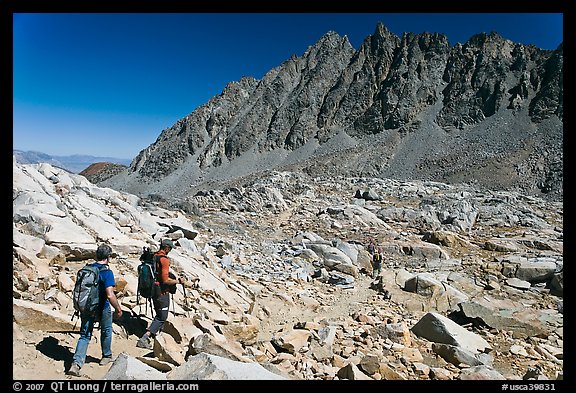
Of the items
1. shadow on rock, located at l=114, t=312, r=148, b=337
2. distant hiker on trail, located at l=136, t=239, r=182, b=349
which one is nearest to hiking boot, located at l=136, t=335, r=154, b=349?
distant hiker on trail, located at l=136, t=239, r=182, b=349

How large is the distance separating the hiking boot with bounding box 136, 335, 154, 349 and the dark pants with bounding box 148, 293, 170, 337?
0.36ft

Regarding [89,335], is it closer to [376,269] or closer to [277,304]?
[277,304]

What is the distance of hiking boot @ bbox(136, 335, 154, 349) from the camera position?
18.8 feet

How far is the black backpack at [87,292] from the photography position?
4.76 m

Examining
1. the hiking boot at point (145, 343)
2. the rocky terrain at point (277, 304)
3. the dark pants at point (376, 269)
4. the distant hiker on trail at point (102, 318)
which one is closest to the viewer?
the distant hiker on trail at point (102, 318)

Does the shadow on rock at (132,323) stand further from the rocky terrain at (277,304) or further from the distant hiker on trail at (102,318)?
the distant hiker on trail at (102,318)

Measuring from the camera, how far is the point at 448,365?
6352mm

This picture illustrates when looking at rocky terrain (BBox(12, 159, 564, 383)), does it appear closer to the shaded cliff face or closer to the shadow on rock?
the shadow on rock

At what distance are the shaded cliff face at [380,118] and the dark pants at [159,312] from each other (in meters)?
61.3

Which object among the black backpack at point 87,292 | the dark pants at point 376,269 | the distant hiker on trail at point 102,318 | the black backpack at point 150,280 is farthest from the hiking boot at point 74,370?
the dark pants at point 376,269

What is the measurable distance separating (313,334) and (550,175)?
59152 mm

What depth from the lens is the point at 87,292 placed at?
478 cm
